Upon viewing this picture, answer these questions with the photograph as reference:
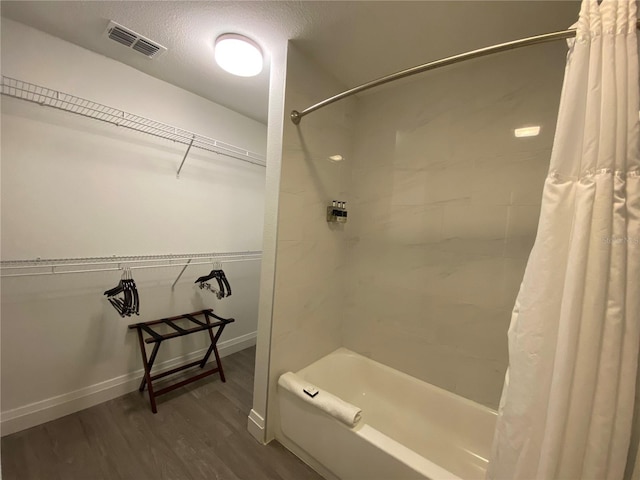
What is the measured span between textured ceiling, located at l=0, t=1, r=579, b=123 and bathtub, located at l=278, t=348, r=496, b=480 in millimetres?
2089

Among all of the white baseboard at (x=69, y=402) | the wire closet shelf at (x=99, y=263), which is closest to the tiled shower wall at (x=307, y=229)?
the wire closet shelf at (x=99, y=263)

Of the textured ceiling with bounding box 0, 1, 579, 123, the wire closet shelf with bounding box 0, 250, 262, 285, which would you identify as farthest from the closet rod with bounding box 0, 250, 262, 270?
the textured ceiling with bounding box 0, 1, 579, 123

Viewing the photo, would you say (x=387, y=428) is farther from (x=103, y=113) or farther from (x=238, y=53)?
(x=103, y=113)

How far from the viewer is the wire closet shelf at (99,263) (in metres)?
1.47

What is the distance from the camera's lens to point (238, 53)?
1.49 m

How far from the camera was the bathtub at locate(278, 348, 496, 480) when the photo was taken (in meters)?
1.18

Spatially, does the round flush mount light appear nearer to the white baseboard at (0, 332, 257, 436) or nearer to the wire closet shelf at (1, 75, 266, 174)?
the wire closet shelf at (1, 75, 266, 174)

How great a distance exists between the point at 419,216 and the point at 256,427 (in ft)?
5.79

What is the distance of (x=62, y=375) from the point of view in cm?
165

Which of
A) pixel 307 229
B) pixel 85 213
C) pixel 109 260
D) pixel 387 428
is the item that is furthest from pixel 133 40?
pixel 387 428

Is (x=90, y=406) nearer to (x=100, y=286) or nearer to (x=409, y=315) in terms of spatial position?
(x=100, y=286)

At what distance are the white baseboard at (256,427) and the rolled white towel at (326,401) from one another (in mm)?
296

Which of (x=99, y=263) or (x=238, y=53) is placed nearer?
(x=238, y=53)

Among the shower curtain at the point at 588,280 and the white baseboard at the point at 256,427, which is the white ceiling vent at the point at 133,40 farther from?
the white baseboard at the point at 256,427
